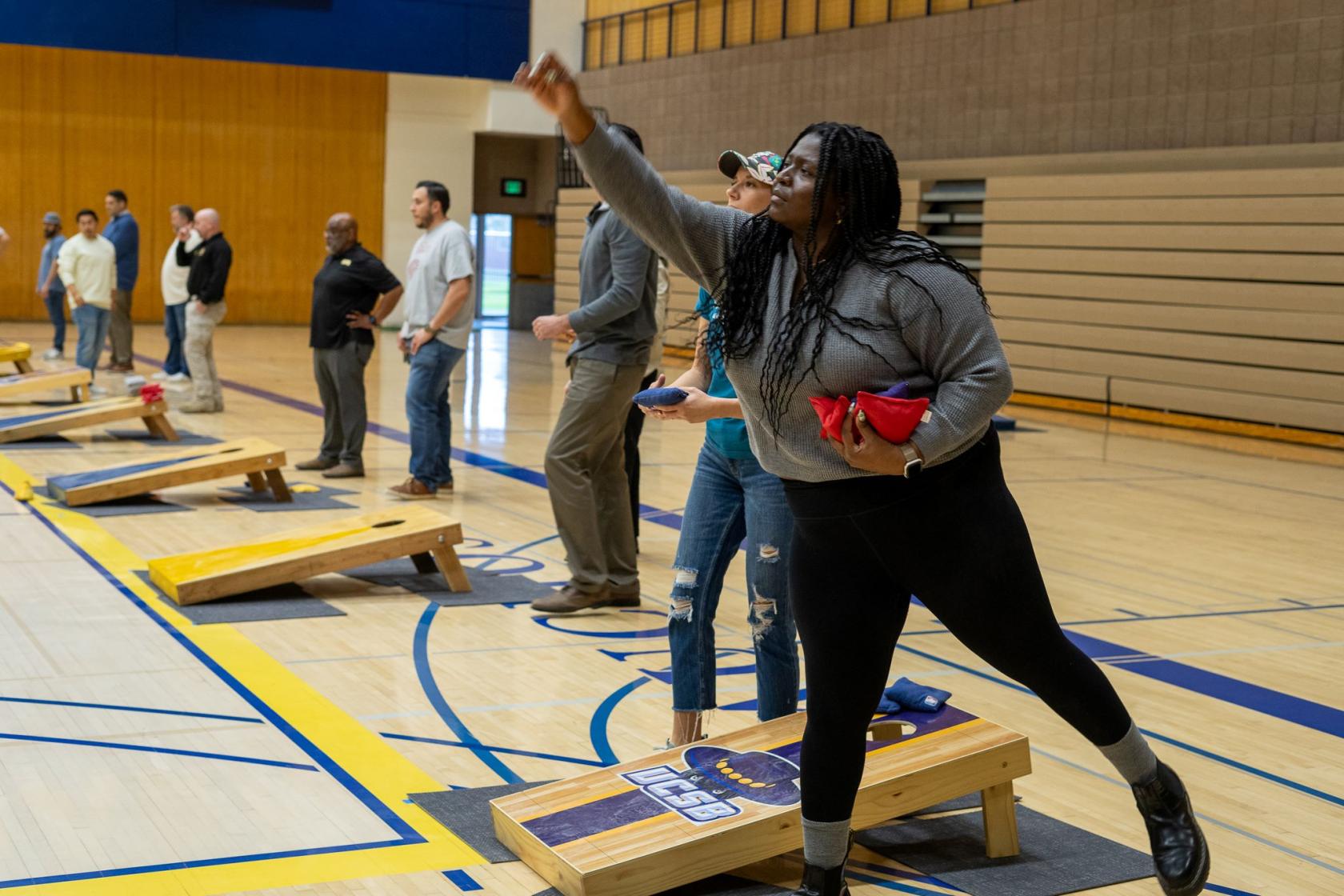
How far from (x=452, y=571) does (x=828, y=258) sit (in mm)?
3906

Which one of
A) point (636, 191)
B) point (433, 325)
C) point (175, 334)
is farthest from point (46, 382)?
point (636, 191)

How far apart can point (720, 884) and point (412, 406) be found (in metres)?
5.73

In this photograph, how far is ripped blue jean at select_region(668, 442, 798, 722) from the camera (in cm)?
366

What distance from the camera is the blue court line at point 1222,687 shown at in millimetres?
4895

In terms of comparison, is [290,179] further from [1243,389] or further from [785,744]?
[785,744]

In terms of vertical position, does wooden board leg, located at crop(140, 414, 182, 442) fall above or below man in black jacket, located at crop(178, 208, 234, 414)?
below

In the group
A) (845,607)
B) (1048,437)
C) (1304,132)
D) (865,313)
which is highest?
(1304,132)

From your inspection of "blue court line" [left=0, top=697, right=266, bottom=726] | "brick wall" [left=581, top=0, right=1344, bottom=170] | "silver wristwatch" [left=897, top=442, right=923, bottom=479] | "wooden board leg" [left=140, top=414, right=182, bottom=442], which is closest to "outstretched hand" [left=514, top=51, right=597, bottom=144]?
"silver wristwatch" [left=897, top=442, right=923, bottom=479]

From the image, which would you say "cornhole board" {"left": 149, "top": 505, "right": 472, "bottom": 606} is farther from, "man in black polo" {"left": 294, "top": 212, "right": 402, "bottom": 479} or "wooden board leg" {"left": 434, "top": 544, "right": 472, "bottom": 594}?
"man in black polo" {"left": 294, "top": 212, "right": 402, "bottom": 479}

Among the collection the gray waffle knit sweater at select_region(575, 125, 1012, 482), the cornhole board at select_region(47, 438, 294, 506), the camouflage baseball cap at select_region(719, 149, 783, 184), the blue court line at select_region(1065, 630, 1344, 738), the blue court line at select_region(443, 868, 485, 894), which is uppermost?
the camouflage baseball cap at select_region(719, 149, 783, 184)

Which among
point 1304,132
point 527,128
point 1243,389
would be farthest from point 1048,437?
point 527,128

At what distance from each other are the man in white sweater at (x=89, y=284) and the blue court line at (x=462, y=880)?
1132 cm

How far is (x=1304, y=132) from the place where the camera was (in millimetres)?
13172

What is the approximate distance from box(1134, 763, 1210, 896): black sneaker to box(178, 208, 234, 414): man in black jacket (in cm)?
989
